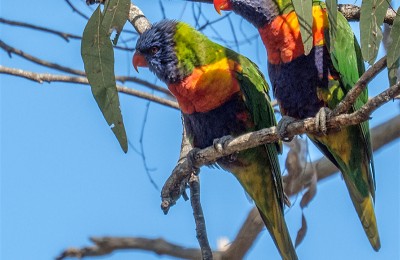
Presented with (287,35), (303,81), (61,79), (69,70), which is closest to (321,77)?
(303,81)

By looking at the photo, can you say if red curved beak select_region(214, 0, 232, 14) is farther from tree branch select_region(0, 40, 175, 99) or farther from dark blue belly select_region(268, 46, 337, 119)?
tree branch select_region(0, 40, 175, 99)

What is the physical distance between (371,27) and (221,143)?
665 millimetres

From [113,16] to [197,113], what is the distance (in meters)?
0.69

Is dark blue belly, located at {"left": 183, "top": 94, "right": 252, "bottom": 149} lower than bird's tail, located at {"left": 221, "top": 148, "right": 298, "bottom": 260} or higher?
higher

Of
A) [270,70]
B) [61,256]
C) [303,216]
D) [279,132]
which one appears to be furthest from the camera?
[61,256]

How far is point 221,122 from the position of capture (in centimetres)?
228

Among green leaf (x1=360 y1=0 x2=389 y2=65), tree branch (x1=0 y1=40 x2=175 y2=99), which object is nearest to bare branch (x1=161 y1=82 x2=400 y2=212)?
green leaf (x1=360 y1=0 x2=389 y2=65)

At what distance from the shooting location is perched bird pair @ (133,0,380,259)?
2088mm

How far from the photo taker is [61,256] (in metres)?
2.90

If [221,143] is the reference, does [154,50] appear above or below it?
above

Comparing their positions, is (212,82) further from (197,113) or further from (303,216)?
(303,216)

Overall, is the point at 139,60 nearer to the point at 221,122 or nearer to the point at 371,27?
the point at 221,122

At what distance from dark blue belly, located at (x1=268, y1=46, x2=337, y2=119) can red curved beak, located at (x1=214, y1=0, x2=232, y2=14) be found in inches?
10.3

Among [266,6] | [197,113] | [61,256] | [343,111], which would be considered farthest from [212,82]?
[61,256]
